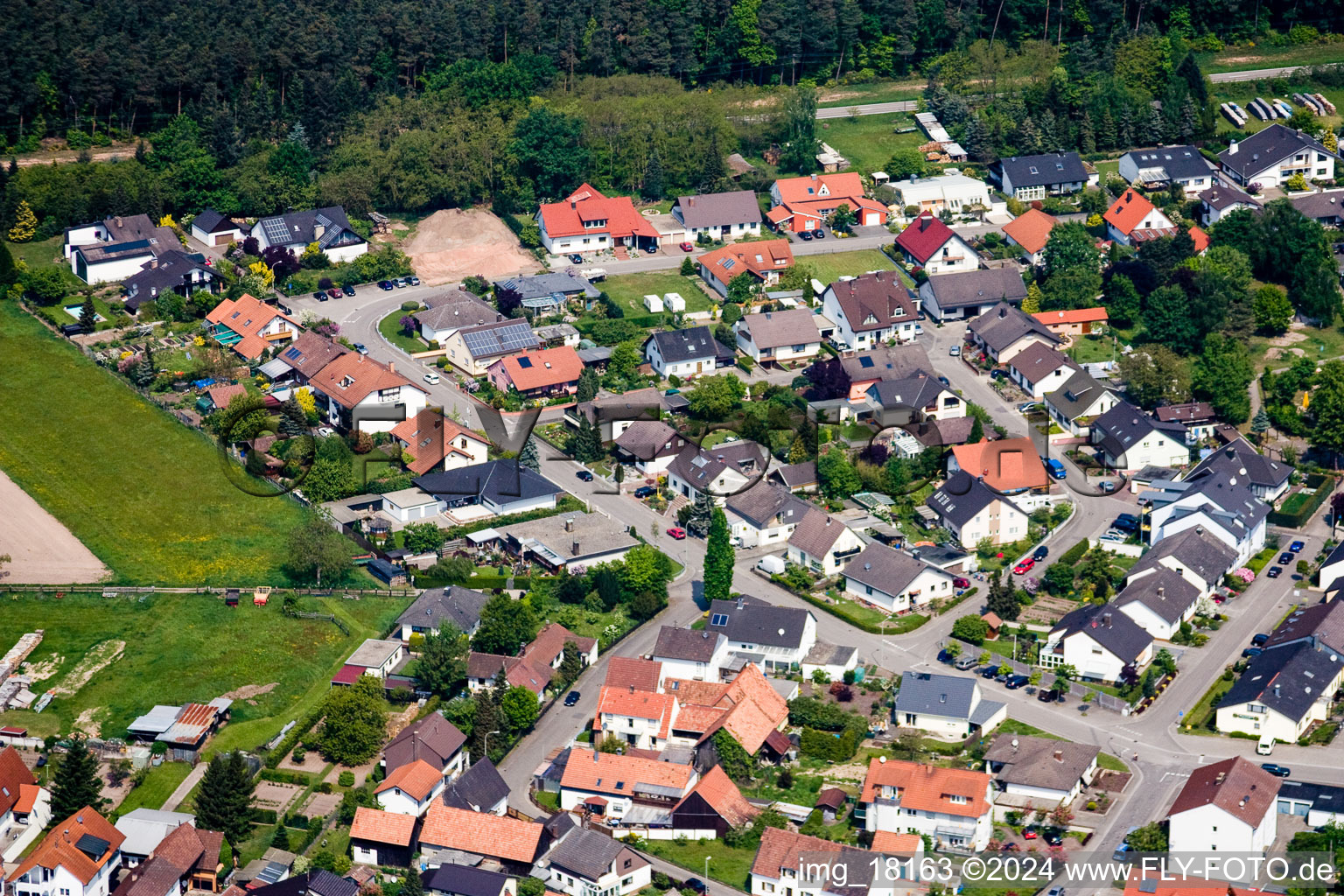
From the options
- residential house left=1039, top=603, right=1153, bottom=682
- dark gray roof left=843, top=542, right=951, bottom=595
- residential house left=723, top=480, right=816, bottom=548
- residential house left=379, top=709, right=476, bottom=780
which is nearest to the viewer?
residential house left=379, top=709, right=476, bottom=780

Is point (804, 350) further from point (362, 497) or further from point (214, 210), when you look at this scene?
point (214, 210)

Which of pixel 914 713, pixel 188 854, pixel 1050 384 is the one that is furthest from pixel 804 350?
pixel 188 854

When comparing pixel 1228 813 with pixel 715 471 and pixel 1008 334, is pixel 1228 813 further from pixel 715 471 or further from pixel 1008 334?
pixel 1008 334

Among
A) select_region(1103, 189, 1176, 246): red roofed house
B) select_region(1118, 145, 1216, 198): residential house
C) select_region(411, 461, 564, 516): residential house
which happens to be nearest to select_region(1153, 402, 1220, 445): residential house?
select_region(1103, 189, 1176, 246): red roofed house

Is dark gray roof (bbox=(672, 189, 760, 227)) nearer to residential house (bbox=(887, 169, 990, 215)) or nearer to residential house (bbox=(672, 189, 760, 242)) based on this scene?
residential house (bbox=(672, 189, 760, 242))

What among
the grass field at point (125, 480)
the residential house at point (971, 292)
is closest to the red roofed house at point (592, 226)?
the residential house at point (971, 292)

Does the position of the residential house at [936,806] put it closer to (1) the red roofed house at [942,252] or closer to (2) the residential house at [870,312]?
(2) the residential house at [870,312]

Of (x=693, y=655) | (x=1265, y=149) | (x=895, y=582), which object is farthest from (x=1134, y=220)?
(x=693, y=655)
